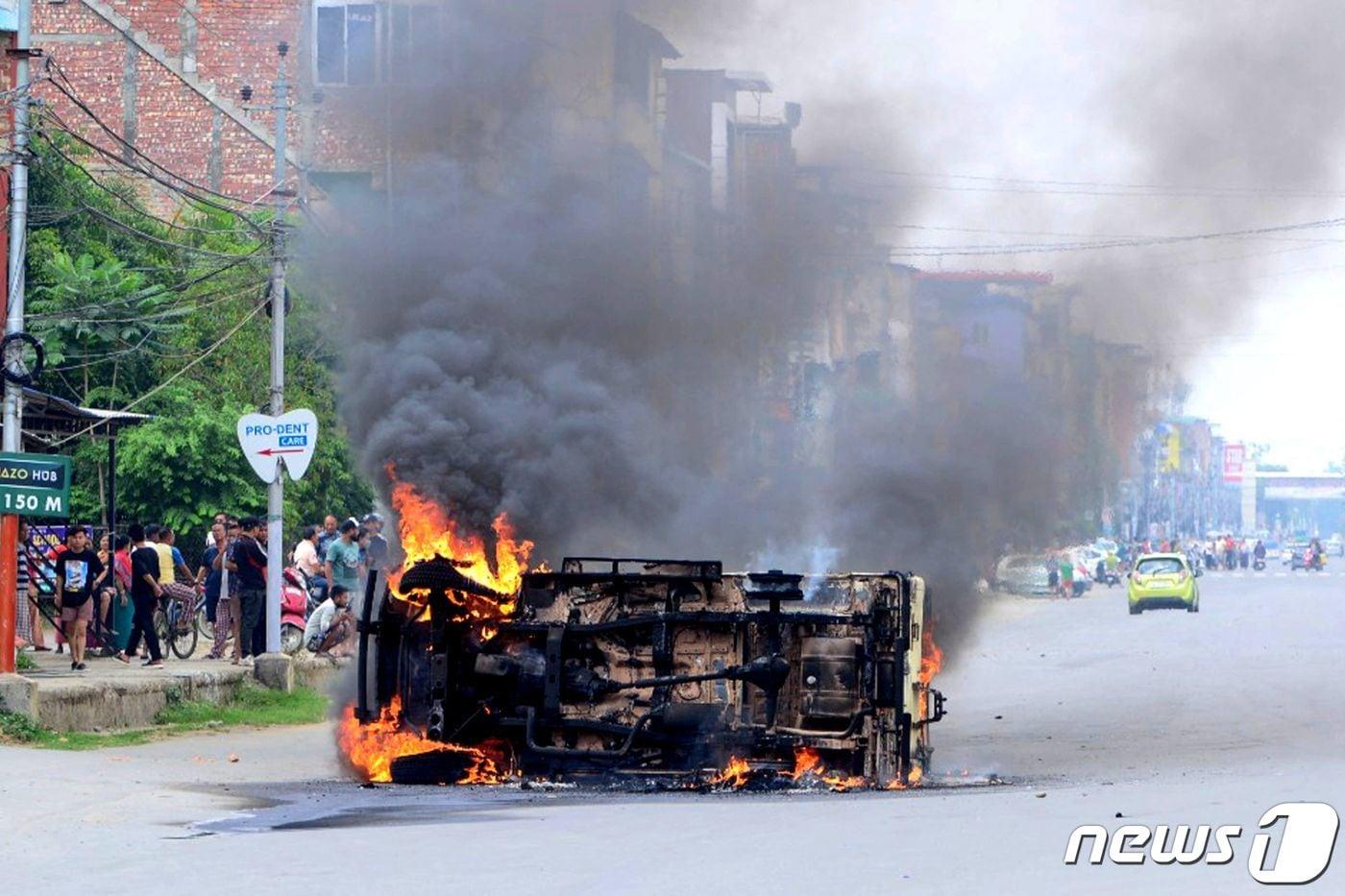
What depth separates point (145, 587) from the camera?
20.3 meters

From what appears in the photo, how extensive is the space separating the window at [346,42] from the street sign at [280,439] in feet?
10.7

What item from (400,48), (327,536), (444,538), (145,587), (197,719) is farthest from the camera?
(327,536)

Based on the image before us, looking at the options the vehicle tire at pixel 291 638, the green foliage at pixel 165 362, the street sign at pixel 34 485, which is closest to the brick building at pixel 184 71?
the green foliage at pixel 165 362

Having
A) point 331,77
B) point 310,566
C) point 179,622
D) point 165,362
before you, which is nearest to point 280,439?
point 179,622

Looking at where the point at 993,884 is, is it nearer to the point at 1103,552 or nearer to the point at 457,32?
the point at 457,32

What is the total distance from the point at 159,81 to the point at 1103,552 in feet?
152

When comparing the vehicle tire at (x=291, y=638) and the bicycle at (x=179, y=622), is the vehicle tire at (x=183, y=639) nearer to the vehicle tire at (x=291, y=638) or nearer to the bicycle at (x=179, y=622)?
the bicycle at (x=179, y=622)

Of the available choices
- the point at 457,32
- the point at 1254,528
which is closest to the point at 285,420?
the point at 457,32

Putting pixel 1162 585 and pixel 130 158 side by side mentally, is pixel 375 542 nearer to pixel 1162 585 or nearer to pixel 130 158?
pixel 130 158

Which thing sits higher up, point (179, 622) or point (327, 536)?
point (327, 536)

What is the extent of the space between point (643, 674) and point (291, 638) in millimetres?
10932

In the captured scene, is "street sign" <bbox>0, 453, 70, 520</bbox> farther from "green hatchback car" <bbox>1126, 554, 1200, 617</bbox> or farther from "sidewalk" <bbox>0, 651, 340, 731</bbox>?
"green hatchback car" <bbox>1126, 554, 1200, 617</bbox>

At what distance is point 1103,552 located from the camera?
7569 cm

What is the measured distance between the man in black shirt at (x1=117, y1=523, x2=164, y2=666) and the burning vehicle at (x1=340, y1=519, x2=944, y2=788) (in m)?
7.86
